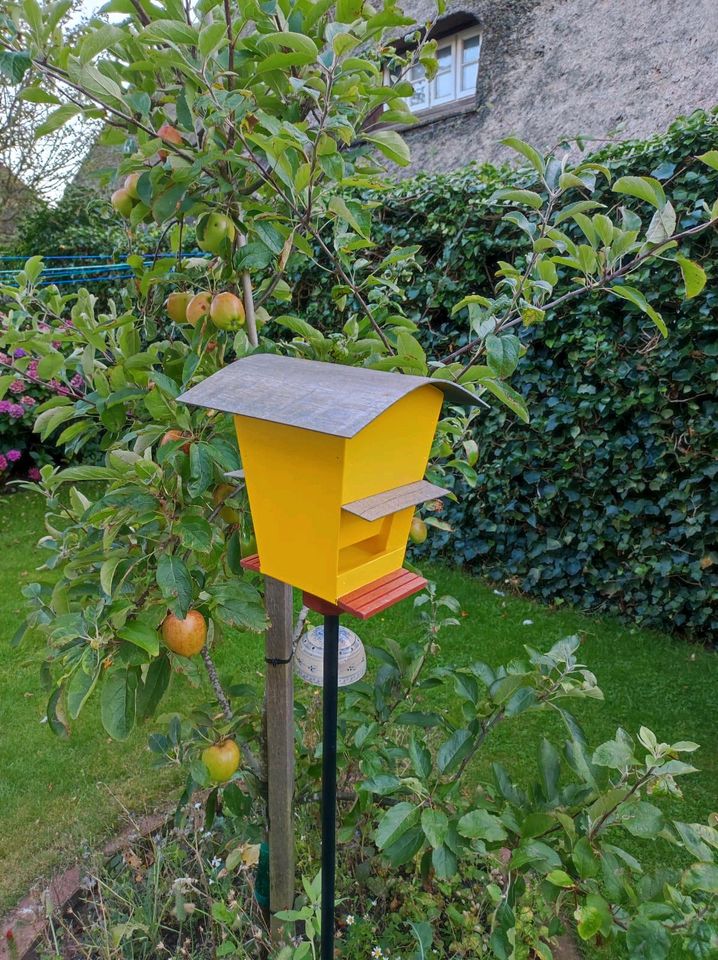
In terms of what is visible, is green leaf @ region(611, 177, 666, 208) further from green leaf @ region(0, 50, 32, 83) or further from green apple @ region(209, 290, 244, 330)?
green leaf @ region(0, 50, 32, 83)

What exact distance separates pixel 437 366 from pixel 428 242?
2.87 meters

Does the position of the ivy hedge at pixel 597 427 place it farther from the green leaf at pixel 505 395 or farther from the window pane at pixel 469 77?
the window pane at pixel 469 77

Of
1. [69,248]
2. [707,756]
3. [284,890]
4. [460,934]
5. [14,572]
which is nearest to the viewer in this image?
[284,890]

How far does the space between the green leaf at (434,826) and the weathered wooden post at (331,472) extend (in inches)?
7.1

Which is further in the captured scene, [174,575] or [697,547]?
[697,547]

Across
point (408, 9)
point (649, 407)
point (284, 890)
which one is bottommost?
point (284, 890)

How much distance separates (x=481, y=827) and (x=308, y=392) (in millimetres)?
808

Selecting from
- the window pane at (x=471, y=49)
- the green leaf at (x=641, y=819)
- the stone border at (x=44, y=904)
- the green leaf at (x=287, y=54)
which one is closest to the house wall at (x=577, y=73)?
the window pane at (x=471, y=49)

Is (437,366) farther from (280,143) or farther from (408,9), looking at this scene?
(408,9)

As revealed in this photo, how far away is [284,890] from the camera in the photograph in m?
1.34

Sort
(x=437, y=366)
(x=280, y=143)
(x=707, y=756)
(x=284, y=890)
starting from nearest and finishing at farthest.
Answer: (x=280, y=143)
(x=437, y=366)
(x=284, y=890)
(x=707, y=756)

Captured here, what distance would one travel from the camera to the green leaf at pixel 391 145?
1.15m

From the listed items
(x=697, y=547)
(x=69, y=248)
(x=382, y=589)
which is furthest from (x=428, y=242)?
(x=69, y=248)

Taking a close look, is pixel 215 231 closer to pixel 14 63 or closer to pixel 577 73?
pixel 14 63
